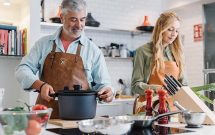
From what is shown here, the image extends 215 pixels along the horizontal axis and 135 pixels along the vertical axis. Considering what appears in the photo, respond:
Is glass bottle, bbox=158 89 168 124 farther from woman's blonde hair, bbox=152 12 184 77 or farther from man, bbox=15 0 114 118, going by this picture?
woman's blonde hair, bbox=152 12 184 77

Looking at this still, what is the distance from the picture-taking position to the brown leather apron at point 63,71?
2424 millimetres

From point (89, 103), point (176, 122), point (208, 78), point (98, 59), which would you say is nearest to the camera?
point (89, 103)

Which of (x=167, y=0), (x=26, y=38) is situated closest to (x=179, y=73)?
(x=26, y=38)

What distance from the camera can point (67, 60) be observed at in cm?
245

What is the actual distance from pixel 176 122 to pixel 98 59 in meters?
0.85

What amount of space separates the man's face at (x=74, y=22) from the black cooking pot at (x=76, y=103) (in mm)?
654

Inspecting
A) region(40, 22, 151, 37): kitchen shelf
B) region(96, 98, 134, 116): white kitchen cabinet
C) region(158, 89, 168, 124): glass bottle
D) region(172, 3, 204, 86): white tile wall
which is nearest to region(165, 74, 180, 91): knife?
region(158, 89, 168, 124): glass bottle

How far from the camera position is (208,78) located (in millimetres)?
4934

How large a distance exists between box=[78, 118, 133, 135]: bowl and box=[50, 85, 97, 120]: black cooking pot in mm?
375

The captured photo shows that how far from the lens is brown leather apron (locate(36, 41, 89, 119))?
95.4 inches

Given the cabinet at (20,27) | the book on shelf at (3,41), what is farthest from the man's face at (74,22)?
the book on shelf at (3,41)

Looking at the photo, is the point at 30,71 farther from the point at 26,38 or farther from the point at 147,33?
the point at 147,33

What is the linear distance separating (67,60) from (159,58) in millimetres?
836

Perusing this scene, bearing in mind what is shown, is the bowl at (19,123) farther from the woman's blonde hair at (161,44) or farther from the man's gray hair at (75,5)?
the woman's blonde hair at (161,44)
